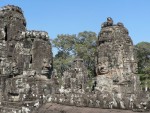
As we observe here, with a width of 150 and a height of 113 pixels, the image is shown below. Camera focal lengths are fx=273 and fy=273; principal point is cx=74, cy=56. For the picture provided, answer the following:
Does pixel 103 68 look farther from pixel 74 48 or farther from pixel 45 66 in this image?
pixel 74 48

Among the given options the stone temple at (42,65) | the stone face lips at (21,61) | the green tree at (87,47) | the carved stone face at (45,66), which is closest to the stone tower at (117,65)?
the stone temple at (42,65)

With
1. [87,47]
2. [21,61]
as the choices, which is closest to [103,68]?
[21,61]

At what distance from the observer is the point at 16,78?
918 centimetres

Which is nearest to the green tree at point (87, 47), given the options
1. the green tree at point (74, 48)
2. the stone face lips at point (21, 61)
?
the green tree at point (74, 48)

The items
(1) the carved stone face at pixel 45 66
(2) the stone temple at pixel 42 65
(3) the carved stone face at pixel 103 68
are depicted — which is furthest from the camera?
(1) the carved stone face at pixel 45 66

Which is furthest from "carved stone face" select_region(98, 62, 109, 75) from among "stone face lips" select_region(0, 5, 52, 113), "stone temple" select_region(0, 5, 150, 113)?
"stone face lips" select_region(0, 5, 52, 113)

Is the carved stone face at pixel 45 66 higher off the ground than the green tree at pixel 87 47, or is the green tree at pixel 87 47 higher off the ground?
the green tree at pixel 87 47

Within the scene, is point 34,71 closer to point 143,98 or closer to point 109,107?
point 109,107

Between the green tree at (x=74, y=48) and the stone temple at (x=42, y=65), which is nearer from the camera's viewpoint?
the stone temple at (x=42, y=65)

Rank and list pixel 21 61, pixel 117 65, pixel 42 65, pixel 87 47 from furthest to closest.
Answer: pixel 87 47
pixel 21 61
pixel 42 65
pixel 117 65

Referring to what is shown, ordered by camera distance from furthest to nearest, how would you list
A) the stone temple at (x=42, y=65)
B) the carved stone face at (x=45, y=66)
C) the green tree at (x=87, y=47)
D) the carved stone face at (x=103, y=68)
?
the green tree at (x=87, y=47)
the carved stone face at (x=45, y=66)
the carved stone face at (x=103, y=68)
the stone temple at (x=42, y=65)

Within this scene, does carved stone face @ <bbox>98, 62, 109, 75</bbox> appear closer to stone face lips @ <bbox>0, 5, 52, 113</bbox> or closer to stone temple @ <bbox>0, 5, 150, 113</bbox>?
stone temple @ <bbox>0, 5, 150, 113</bbox>

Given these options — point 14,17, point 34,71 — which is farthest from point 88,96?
point 14,17

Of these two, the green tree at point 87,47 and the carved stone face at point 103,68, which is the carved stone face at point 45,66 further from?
the green tree at point 87,47
